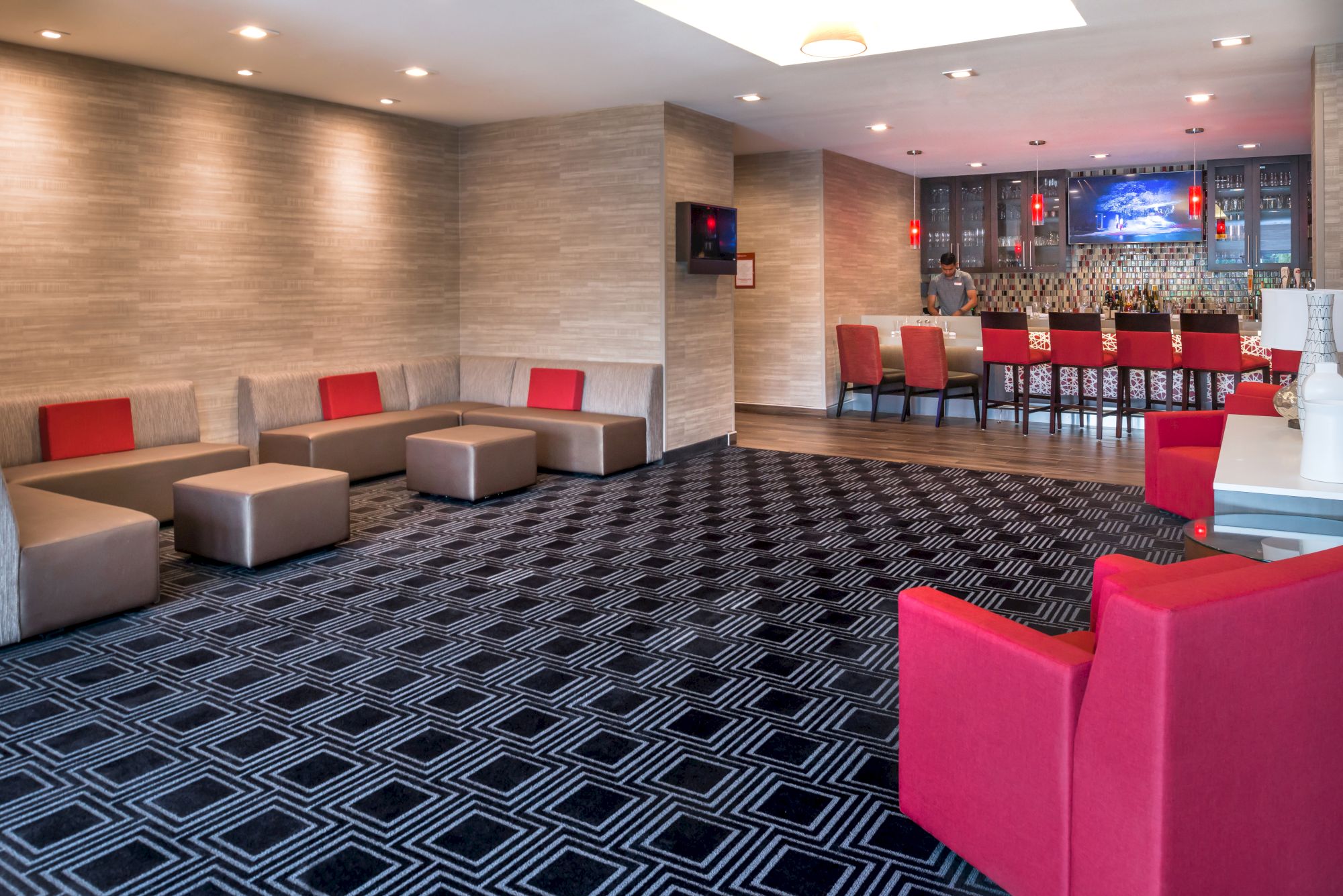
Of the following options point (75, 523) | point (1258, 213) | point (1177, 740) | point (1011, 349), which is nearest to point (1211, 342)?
point (1011, 349)

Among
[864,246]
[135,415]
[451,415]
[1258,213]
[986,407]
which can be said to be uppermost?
[1258,213]

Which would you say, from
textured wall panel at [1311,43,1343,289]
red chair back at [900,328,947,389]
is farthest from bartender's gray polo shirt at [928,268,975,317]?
textured wall panel at [1311,43,1343,289]

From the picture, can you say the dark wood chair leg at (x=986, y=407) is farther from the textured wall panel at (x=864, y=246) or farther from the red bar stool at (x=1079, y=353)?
the textured wall panel at (x=864, y=246)

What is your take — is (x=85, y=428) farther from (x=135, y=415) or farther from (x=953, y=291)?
(x=953, y=291)

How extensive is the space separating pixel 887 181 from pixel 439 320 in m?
6.09

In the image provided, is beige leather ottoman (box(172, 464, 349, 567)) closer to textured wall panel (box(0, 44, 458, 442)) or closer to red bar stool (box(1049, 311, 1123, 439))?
textured wall panel (box(0, 44, 458, 442))

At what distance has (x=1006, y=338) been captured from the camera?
9508 mm

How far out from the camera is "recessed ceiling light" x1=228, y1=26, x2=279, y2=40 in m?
5.66

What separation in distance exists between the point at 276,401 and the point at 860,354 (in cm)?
582

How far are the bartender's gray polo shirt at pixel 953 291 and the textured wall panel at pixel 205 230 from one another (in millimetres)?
5847

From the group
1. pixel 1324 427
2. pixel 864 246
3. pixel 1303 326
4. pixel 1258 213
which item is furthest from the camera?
pixel 864 246

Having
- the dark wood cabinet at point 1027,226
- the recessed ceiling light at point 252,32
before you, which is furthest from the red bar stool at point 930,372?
the recessed ceiling light at point 252,32

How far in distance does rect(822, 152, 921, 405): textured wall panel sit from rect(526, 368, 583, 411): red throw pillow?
144 inches

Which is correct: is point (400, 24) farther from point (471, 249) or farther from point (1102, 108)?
point (1102, 108)
